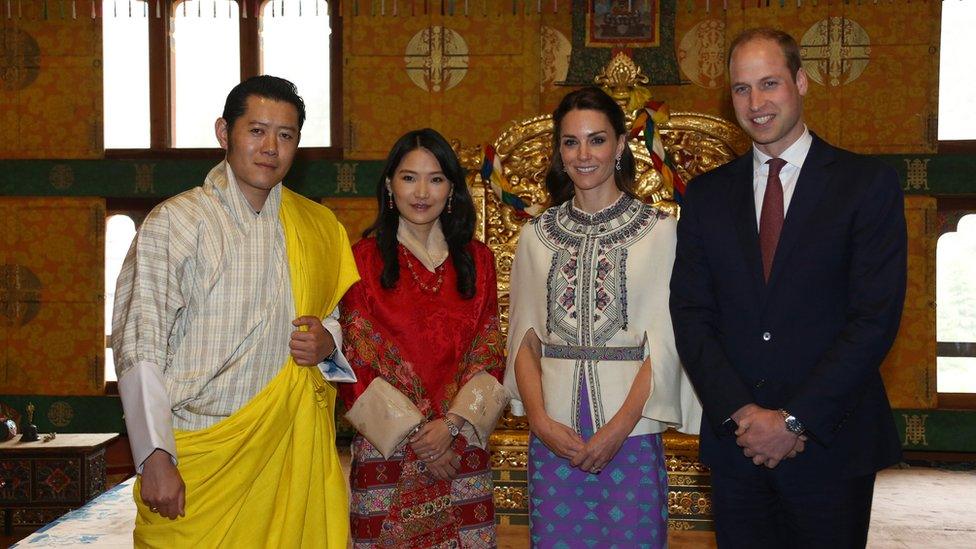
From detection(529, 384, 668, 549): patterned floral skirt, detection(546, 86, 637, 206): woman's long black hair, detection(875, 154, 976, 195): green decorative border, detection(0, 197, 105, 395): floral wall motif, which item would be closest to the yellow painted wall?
detection(875, 154, 976, 195): green decorative border

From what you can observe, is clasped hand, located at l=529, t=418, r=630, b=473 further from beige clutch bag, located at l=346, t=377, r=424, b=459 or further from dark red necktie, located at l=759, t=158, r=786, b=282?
dark red necktie, located at l=759, t=158, r=786, b=282

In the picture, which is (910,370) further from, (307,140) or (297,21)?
(297,21)

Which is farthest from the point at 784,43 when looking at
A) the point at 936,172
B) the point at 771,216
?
the point at 936,172

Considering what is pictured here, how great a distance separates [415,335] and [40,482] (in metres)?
2.96

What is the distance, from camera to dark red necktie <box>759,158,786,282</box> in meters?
2.15

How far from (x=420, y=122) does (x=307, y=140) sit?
0.88 meters

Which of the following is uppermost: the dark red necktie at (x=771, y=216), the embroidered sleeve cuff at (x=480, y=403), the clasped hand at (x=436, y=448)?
the dark red necktie at (x=771, y=216)

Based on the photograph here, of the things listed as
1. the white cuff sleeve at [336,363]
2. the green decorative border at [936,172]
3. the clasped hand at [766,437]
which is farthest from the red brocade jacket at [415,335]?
the green decorative border at [936,172]

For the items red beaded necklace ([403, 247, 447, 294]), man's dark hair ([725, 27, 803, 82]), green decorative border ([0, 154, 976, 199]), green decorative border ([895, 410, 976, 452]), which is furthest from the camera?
green decorative border ([0, 154, 976, 199])

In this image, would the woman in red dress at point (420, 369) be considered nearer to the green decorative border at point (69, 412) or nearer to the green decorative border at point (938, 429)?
the green decorative border at point (938, 429)

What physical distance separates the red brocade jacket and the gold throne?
190 centimetres

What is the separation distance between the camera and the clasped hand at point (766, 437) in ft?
6.63

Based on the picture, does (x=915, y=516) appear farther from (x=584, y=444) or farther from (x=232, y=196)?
(x=232, y=196)

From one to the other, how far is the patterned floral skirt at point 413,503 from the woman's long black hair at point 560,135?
0.73 m
